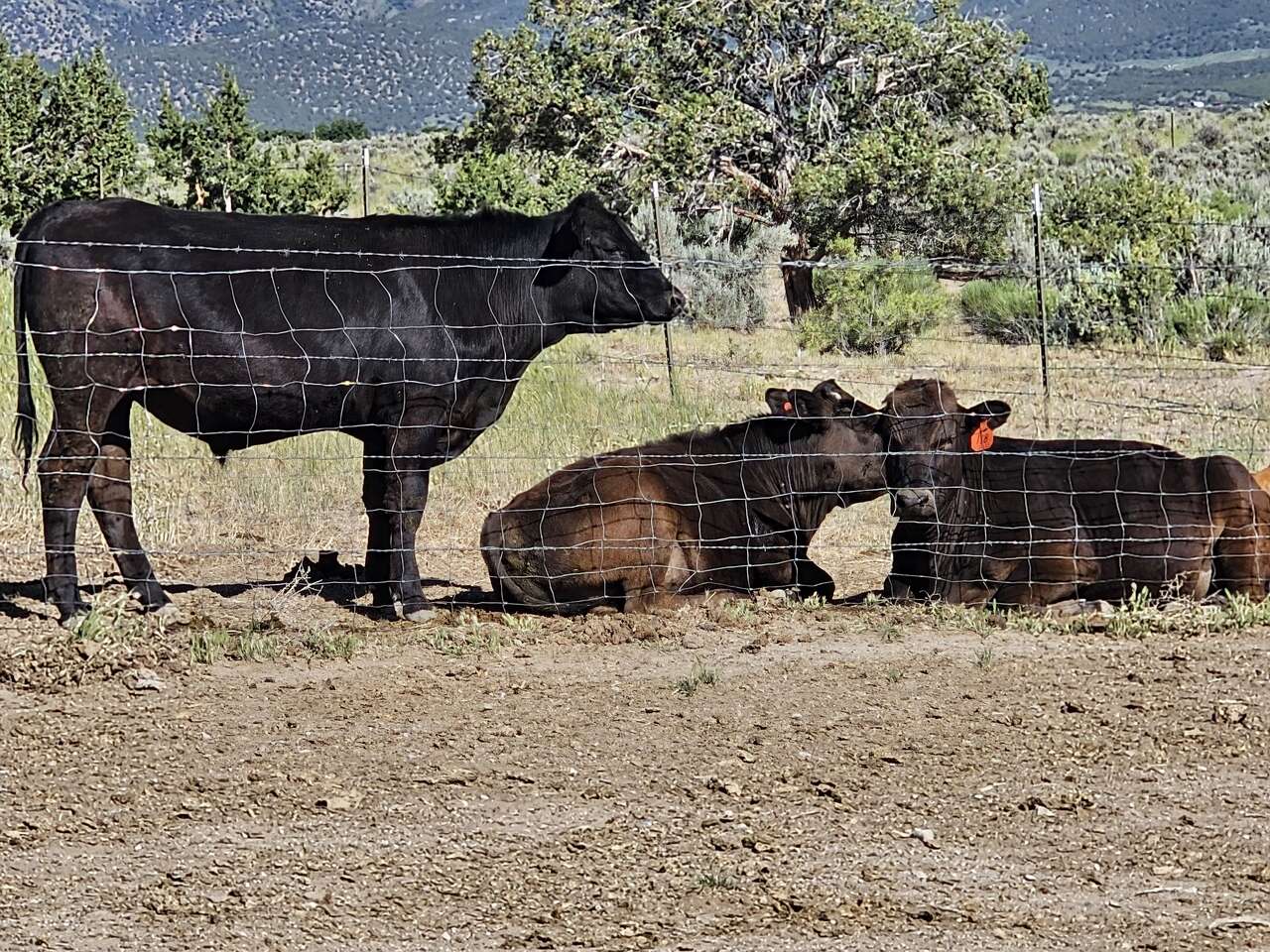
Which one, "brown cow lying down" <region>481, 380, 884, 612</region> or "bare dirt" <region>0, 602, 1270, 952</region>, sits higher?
"brown cow lying down" <region>481, 380, 884, 612</region>

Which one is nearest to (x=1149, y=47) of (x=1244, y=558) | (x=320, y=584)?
(x=1244, y=558)

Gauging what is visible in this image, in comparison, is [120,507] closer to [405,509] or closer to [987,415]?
[405,509]

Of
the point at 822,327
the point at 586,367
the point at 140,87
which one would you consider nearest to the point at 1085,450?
the point at 586,367

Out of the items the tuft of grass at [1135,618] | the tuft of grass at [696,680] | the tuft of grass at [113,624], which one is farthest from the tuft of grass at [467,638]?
the tuft of grass at [1135,618]

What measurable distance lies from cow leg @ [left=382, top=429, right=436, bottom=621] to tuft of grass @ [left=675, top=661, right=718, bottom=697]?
1829 millimetres

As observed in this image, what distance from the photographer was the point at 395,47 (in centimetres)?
13638

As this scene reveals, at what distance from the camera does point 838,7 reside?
26.9 metres

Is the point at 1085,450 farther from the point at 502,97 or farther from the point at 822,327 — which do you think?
the point at 502,97

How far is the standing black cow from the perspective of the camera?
8234 mm

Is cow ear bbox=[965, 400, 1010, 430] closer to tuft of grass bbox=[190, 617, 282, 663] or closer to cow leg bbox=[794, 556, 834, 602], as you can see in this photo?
cow leg bbox=[794, 556, 834, 602]

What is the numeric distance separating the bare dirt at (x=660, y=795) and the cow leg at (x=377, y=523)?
704mm

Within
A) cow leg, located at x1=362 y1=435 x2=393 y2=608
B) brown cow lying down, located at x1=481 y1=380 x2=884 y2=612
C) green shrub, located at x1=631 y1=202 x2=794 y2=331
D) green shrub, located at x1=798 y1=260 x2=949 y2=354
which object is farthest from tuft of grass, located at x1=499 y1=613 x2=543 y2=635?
green shrub, located at x1=631 y1=202 x2=794 y2=331

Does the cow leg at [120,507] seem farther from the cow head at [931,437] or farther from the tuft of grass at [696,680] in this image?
the cow head at [931,437]

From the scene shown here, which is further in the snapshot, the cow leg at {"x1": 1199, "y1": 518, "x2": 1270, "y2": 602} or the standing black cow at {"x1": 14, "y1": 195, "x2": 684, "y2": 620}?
the cow leg at {"x1": 1199, "y1": 518, "x2": 1270, "y2": 602}
